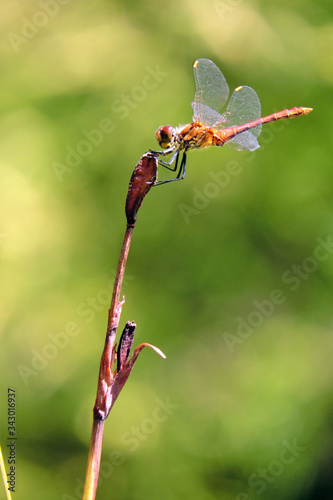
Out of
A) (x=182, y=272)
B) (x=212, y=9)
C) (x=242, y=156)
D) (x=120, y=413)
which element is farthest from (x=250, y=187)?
(x=120, y=413)

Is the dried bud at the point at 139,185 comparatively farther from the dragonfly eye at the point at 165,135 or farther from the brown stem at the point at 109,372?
the dragonfly eye at the point at 165,135

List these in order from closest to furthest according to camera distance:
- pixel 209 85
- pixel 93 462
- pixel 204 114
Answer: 1. pixel 93 462
2. pixel 204 114
3. pixel 209 85

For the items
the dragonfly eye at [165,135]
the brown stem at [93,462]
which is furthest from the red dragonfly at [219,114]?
the brown stem at [93,462]

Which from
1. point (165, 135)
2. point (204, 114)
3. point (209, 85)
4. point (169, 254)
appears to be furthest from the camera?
point (169, 254)

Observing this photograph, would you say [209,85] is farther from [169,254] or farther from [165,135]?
[169,254]

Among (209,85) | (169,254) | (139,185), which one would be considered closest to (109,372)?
(139,185)

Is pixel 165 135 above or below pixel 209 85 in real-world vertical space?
below
